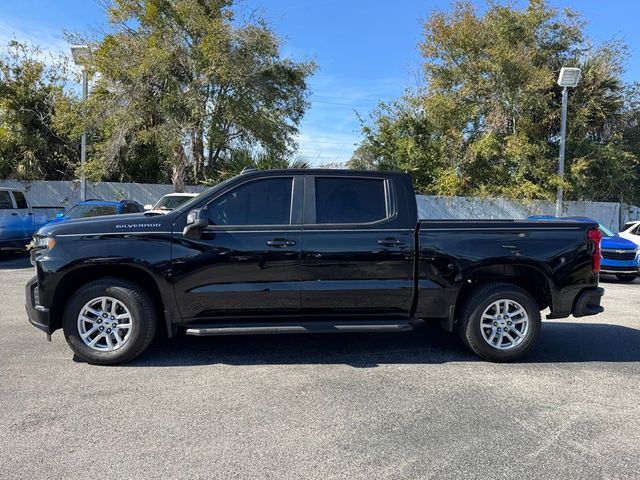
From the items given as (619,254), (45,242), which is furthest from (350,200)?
(619,254)

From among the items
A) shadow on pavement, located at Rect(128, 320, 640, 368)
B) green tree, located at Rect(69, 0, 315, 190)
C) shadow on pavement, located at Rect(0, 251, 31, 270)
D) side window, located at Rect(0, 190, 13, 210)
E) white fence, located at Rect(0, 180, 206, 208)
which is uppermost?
green tree, located at Rect(69, 0, 315, 190)

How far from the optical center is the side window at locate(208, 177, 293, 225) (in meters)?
5.34

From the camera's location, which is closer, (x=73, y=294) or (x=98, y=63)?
(x=73, y=294)

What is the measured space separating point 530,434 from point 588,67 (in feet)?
67.5

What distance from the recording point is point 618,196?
22484mm

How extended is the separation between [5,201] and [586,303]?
559 inches

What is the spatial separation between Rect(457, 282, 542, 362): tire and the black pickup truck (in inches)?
0.6

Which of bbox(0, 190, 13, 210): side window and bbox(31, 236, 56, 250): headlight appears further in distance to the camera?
bbox(0, 190, 13, 210): side window

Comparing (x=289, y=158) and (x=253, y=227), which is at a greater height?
(x=289, y=158)

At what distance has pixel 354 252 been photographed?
5305 millimetres

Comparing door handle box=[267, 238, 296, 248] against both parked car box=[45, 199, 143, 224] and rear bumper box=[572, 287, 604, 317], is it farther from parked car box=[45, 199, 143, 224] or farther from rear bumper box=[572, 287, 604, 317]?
parked car box=[45, 199, 143, 224]

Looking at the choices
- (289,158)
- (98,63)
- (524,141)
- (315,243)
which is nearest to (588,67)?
(524,141)

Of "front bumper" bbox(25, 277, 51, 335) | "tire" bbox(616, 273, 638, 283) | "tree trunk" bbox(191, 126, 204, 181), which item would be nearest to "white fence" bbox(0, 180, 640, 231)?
"tree trunk" bbox(191, 126, 204, 181)

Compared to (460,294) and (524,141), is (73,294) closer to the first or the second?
(460,294)
